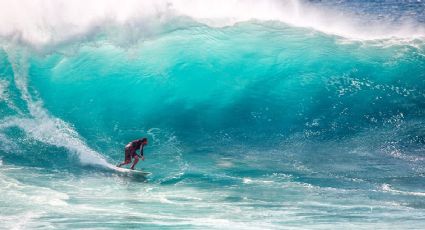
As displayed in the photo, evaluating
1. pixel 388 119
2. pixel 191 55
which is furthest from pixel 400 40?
pixel 191 55

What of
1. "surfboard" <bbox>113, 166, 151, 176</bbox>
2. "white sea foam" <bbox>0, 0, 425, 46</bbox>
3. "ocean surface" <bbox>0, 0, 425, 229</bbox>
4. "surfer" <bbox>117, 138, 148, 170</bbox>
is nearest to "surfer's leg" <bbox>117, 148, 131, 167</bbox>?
"surfer" <bbox>117, 138, 148, 170</bbox>

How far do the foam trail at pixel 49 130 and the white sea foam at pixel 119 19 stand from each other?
248 cm

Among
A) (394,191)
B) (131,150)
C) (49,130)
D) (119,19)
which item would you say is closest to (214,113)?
(131,150)

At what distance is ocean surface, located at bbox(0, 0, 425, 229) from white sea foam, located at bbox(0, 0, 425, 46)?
0.05m

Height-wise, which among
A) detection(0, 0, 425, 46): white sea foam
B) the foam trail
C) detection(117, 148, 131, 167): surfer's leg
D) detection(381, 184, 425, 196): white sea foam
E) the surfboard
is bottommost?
detection(381, 184, 425, 196): white sea foam

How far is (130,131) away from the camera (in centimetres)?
1326

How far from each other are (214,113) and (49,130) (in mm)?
4476

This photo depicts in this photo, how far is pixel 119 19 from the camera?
52.6 feet

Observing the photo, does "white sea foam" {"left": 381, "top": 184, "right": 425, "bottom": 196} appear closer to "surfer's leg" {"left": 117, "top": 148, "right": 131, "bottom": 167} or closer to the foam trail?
"surfer's leg" {"left": 117, "top": 148, "right": 131, "bottom": 167}

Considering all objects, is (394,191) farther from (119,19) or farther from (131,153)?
(119,19)

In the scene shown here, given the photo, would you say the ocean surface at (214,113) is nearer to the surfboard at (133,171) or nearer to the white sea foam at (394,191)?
the white sea foam at (394,191)

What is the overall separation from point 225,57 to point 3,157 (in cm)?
705

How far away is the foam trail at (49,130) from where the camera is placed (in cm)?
1173

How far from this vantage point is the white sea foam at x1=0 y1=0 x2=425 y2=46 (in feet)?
52.2
